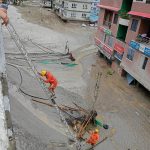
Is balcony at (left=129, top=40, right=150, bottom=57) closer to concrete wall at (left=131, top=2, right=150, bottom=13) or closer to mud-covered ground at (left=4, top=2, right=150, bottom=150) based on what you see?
concrete wall at (left=131, top=2, right=150, bottom=13)

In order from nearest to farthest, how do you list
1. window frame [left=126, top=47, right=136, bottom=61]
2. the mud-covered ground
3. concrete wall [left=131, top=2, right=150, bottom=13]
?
the mud-covered ground → concrete wall [left=131, top=2, right=150, bottom=13] → window frame [left=126, top=47, right=136, bottom=61]

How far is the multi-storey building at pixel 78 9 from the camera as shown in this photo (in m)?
70.4

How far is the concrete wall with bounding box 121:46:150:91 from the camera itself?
26141 mm

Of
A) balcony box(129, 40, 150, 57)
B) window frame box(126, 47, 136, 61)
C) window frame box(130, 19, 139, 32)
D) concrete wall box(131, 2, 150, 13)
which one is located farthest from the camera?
window frame box(126, 47, 136, 61)

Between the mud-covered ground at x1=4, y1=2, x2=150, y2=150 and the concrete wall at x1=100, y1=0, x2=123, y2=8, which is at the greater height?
the concrete wall at x1=100, y1=0, x2=123, y2=8

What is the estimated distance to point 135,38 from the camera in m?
29.0

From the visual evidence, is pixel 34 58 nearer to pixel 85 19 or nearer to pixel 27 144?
pixel 27 144

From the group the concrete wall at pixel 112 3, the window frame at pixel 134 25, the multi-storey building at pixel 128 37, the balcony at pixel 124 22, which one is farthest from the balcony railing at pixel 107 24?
the window frame at pixel 134 25

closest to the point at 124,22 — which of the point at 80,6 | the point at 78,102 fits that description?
the point at 78,102

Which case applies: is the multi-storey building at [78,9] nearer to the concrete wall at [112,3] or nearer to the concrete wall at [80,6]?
the concrete wall at [80,6]

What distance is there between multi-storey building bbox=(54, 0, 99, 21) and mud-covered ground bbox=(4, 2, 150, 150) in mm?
26308

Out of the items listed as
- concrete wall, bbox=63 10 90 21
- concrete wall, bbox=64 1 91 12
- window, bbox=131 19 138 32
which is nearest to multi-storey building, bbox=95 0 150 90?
window, bbox=131 19 138 32

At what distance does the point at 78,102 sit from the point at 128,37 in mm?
11757

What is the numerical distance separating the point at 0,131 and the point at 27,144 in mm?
9696
